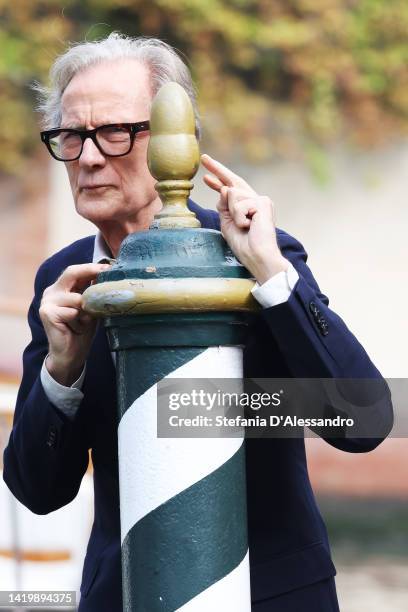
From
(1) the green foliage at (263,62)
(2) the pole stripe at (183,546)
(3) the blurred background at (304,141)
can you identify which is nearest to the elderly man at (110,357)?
(2) the pole stripe at (183,546)

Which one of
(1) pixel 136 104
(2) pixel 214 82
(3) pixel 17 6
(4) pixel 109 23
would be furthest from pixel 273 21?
(1) pixel 136 104

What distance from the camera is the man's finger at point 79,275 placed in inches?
65.3

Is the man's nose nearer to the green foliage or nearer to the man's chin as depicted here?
the man's chin

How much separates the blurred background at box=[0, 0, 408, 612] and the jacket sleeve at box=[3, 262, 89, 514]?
4.30 m

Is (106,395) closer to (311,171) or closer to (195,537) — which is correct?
(195,537)

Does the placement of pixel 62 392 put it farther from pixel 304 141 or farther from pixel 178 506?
pixel 304 141

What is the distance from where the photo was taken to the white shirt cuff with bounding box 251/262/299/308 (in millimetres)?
1546

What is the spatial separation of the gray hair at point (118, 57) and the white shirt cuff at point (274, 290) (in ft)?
1.86

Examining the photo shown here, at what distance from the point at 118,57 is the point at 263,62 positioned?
4.71m

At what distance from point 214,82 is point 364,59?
82 cm

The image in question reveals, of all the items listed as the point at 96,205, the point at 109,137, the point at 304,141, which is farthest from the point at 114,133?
the point at 304,141

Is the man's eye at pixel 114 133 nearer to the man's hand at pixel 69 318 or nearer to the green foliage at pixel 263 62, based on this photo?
the man's hand at pixel 69 318

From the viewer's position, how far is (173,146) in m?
1.57

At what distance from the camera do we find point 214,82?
21.4 feet
